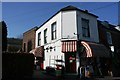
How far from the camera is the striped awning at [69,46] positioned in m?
21.9

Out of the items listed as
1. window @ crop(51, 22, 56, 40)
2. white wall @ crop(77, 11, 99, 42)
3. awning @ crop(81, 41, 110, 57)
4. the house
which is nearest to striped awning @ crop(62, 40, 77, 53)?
the house

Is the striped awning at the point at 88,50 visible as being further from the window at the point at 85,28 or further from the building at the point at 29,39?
the building at the point at 29,39

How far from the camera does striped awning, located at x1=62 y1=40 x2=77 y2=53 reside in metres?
21.9

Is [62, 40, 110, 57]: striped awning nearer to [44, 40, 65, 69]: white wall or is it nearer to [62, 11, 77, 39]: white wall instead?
[62, 11, 77, 39]: white wall

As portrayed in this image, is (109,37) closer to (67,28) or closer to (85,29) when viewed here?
(85,29)

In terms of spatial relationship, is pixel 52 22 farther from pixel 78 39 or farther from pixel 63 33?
pixel 78 39

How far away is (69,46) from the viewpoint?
2211 cm

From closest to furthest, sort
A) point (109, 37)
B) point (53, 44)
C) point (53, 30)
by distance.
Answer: point (53, 44) < point (53, 30) < point (109, 37)

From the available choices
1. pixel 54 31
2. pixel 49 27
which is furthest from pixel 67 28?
pixel 49 27

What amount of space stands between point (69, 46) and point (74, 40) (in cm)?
84

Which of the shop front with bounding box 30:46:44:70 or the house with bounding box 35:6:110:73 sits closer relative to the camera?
the house with bounding box 35:6:110:73

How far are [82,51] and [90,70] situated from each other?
217cm

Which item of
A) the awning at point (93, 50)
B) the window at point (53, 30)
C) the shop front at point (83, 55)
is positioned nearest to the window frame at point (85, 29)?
the shop front at point (83, 55)

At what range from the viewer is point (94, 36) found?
2470 cm
